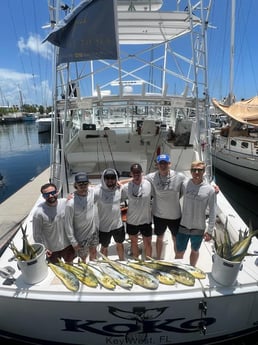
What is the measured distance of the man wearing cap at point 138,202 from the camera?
3379 millimetres

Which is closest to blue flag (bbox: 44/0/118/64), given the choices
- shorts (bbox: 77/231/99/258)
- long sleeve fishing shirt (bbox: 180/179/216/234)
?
long sleeve fishing shirt (bbox: 180/179/216/234)

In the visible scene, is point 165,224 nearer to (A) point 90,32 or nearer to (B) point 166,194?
(B) point 166,194

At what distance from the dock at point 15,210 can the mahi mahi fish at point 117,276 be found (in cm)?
368

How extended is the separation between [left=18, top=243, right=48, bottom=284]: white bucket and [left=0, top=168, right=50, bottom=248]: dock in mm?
3402

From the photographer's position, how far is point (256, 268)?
2965 mm

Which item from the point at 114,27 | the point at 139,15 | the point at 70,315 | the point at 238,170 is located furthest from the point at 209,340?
the point at 238,170

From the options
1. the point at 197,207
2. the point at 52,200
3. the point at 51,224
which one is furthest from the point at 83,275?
the point at 197,207

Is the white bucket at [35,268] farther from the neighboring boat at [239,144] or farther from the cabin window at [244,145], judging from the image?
the cabin window at [244,145]

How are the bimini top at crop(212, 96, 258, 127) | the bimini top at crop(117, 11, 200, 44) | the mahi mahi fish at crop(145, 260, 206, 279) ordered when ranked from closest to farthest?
the mahi mahi fish at crop(145, 260, 206, 279)
the bimini top at crop(117, 11, 200, 44)
the bimini top at crop(212, 96, 258, 127)

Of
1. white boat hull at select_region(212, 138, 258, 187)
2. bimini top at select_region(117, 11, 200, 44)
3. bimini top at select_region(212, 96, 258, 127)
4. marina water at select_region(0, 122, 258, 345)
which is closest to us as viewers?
bimini top at select_region(117, 11, 200, 44)

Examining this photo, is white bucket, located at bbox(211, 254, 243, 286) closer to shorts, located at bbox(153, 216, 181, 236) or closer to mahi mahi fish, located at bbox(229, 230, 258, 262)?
mahi mahi fish, located at bbox(229, 230, 258, 262)

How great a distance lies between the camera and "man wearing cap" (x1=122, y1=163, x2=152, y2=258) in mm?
3379

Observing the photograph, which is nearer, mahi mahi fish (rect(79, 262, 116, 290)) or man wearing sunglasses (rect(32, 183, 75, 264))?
mahi mahi fish (rect(79, 262, 116, 290))

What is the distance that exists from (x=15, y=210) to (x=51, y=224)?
5.26 m
